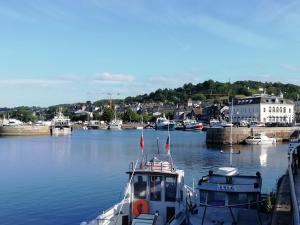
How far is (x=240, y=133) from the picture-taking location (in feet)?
342

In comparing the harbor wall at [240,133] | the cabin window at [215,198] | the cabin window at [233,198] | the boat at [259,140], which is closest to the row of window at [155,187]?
the cabin window at [215,198]

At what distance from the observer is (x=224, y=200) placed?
23.5 m

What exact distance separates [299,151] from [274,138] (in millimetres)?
71284

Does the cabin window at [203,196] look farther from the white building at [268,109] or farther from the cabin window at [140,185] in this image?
the white building at [268,109]

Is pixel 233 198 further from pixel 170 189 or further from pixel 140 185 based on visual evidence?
pixel 140 185

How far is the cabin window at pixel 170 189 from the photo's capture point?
25391 millimetres

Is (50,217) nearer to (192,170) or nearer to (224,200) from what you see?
(224,200)

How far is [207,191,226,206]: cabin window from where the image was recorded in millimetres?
23578

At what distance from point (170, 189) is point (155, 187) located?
0.80m

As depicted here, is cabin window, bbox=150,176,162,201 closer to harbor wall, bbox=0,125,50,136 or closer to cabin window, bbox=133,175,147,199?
cabin window, bbox=133,175,147,199

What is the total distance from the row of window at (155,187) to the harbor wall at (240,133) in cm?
7844

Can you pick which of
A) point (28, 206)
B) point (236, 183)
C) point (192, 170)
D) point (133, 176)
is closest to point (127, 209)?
point (133, 176)

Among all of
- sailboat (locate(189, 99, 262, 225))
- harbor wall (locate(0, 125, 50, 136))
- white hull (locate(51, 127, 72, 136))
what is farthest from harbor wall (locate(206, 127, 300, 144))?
white hull (locate(51, 127, 72, 136))

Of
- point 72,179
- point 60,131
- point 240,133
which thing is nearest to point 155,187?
point 72,179
